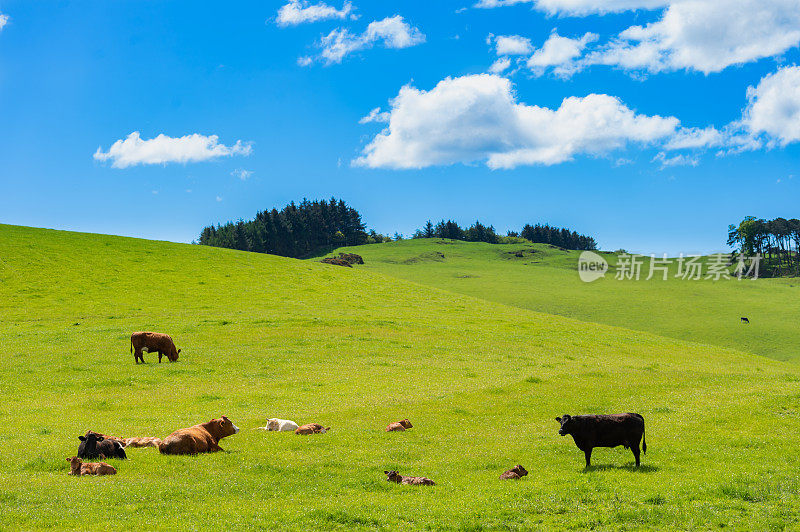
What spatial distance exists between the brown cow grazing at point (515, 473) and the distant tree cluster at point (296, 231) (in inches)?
5779

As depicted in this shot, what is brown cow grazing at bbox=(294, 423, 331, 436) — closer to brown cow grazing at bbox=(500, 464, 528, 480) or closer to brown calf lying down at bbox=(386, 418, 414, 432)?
brown calf lying down at bbox=(386, 418, 414, 432)

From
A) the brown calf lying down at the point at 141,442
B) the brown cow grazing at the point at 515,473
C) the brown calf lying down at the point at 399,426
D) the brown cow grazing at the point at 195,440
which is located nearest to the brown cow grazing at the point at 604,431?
the brown cow grazing at the point at 515,473

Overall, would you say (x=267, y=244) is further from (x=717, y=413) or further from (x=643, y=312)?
(x=717, y=413)

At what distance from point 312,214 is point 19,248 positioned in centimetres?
11430

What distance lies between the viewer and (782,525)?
10.7 meters

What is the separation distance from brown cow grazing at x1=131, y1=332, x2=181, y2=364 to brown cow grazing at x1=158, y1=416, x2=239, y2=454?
54.5 feet

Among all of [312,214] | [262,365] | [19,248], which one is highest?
[312,214]

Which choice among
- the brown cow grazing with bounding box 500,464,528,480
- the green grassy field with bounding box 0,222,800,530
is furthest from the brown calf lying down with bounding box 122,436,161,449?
the brown cow grazing with bounding box 500,464,528,480

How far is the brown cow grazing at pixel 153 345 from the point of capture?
3119 cm

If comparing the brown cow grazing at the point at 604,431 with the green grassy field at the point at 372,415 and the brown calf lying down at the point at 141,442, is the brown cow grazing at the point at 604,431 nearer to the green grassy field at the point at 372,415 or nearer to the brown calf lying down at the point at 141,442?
the green grassy field at the point at 372,415

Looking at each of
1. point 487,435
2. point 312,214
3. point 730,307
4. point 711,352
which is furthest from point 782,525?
point 312,214

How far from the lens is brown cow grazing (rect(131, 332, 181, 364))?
3119cm

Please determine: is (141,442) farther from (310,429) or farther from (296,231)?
(296,231)
